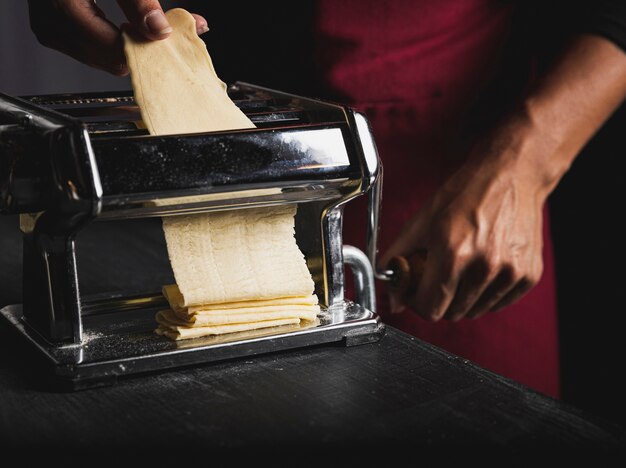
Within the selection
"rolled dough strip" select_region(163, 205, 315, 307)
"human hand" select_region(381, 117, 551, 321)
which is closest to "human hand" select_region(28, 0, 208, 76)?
"rolled dough strip" select_region(163, 205, 315, 307)

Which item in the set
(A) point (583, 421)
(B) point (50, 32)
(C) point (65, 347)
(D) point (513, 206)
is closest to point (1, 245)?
(B) point (50, 32)

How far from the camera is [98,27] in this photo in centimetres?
99

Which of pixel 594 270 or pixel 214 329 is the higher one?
pixel 214 329

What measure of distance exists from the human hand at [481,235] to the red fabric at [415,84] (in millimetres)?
195

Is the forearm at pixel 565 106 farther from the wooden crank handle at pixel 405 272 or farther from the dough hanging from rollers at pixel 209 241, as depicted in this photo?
the dough hanging from rollers at pixel 209 241

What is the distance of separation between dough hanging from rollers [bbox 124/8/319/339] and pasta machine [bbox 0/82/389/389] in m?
0.02

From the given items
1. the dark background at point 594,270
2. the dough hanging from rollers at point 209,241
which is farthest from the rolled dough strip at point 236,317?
the dark background at point 594,270

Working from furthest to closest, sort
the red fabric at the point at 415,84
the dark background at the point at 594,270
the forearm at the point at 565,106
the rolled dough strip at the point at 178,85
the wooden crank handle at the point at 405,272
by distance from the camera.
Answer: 1. the dark background at the point at 594,270
2. the red fabric at the point at 415,84
3. the forearm at the point at 565,106
4. the wooden crank handle at the point at 405,272
5. the rolled dough strip at the point at 178,85

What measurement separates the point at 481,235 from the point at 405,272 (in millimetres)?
221

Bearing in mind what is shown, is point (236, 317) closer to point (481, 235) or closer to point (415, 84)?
point (481, 235)

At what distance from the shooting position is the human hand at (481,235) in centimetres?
121

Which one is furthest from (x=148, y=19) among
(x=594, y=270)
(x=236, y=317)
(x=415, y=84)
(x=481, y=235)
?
(x=594, y=270)

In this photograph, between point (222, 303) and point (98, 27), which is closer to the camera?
point (222, 303)

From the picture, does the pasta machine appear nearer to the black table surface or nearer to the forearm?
the black table surface
